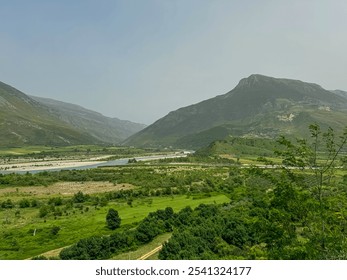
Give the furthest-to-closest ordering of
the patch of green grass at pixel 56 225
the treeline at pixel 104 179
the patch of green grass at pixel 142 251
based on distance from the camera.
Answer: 1. the treeline at pixel 104 179
2. the patch of green grass at pixel 56 225
3. the patch of green grass at pixel 142 251

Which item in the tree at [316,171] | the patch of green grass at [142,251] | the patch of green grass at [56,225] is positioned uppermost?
the tree at [316,171]

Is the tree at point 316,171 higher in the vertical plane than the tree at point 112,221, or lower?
higher

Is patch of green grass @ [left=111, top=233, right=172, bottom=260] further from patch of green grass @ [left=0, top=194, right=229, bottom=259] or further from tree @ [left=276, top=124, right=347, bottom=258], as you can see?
tree @ [left=276, top=124, right=347, bottom=258]

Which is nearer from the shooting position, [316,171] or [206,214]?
[316,171]

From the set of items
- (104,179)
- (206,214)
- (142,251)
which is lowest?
(104,179)

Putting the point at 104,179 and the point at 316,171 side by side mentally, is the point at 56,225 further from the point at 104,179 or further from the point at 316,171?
the point at 104,179

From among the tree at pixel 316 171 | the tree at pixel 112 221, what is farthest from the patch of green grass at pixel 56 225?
the tree at pixel 316 171

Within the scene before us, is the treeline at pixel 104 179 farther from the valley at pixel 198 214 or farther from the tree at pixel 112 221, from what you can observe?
the tree at pixel 112 221

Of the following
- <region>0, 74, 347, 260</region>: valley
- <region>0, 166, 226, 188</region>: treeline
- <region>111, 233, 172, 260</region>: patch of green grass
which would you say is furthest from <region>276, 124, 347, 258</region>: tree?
<region>0, 166, 226, 188</region>: treeline

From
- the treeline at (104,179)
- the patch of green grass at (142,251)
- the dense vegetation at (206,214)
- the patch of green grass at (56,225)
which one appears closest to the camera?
the dense vegetation at (206,214)

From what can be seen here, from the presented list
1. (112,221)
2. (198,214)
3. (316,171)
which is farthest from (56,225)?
(316,171)
